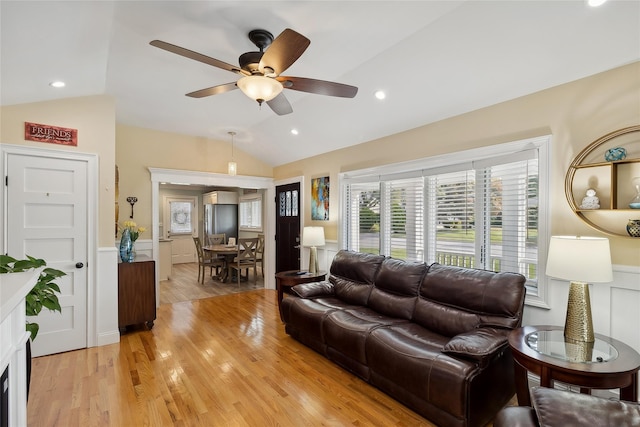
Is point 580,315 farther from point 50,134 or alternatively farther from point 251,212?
point 251,212

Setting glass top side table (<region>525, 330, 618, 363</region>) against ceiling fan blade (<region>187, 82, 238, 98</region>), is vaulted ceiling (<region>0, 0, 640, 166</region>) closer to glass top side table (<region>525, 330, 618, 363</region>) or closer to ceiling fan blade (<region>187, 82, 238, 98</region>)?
ceiling fan blade (<region>187, 82, 238, 98</region>)

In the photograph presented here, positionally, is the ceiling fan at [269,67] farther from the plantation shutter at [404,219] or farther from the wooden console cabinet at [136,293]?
the wooden console cabinet at [136,293]

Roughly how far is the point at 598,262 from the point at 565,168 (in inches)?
33.3

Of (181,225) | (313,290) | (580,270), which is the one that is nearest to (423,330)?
(580,270)

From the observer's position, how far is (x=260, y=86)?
6.99 ft

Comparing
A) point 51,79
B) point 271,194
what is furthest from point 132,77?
point 271,194

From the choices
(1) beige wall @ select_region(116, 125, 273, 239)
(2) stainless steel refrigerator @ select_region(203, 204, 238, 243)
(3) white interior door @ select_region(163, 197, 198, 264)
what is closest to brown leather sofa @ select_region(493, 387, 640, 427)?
(1) beige wall @ select_region(116, 125, 273, 239)

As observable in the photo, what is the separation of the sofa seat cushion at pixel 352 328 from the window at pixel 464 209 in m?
0.99

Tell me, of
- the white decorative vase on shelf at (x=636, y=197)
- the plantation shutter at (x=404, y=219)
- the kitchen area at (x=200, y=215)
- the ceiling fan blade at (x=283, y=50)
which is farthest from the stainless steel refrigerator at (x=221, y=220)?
the white decorative vase on shelf at (x=636, y=197)

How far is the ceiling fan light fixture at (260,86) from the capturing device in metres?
2.11

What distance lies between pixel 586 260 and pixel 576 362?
2.00 ft

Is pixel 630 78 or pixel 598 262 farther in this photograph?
pixel 630 78

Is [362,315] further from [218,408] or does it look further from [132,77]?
[132,77]

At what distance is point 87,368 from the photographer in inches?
116
